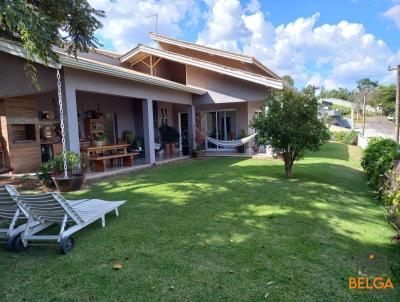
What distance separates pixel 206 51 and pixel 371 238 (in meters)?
11.6

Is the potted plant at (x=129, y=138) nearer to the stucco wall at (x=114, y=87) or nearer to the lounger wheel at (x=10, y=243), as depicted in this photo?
the stucco wall at (x=114, y=87)

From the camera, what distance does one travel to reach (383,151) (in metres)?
7.08

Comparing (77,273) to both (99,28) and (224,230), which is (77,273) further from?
(99,28)

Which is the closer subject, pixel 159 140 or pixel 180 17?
pixel 159 140

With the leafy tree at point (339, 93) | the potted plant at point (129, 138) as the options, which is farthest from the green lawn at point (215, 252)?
the leafy tree at point (339, 93)

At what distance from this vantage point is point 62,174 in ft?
22.5

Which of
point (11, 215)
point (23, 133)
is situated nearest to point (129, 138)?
point (23, 133)

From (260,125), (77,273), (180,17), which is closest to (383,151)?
(260,125)

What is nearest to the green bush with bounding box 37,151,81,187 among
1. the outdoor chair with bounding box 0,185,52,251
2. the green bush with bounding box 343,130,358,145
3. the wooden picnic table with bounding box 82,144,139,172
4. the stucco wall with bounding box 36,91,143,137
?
the wooden picnic table with bounding box 82,144,139,172

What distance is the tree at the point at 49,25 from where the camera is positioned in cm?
463

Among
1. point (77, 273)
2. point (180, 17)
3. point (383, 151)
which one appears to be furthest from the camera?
point (180, 17)

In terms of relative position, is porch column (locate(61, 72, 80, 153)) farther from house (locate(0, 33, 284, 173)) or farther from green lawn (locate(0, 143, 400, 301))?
green lawn (locate(0, 143, 400, 301))

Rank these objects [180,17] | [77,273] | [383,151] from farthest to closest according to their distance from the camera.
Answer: [180,17]
[383,151]
[77,273]

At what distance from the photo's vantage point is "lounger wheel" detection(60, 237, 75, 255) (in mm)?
3404
